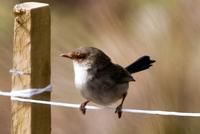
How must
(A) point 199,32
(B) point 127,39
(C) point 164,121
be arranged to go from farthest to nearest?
(B) point 127,39 → (A) point 199,32 → (C) point 164,121

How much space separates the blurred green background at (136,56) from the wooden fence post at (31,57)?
2.25m

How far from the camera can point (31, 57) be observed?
128 inches

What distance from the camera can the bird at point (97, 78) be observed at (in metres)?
4.13

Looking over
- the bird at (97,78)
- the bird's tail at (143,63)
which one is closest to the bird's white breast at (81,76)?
the bird at (97,78)

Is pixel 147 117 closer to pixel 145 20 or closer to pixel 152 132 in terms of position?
pixel 152 132

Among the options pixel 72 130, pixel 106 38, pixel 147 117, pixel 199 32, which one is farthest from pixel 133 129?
pixel 106 38

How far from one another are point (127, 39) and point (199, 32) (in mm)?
845

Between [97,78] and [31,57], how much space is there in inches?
39.3

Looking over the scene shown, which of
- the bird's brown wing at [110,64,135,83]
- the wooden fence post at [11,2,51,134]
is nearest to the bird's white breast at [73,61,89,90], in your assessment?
the bird's brown wing at [110,64,135,83]

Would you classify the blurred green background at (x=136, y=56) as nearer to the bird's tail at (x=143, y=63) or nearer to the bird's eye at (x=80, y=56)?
the bird's tail at (x=143, y=63)

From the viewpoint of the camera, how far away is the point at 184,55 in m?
5.91

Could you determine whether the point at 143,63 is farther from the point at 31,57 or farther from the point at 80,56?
the point at 31,57

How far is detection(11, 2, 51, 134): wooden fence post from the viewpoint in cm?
326

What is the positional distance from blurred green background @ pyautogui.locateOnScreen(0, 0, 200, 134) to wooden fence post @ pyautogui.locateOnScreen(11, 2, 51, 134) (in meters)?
2.25
